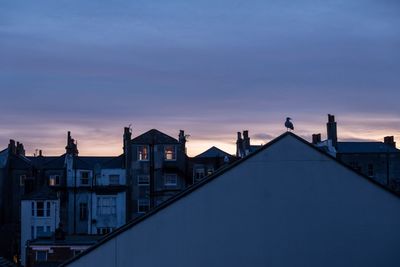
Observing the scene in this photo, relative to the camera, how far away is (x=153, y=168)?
229 feet

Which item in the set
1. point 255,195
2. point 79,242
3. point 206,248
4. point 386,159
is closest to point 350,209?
point 255,195

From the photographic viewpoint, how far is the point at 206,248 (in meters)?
21.5

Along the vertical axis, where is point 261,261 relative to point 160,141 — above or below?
below

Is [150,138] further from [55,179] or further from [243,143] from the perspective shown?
[243,143]

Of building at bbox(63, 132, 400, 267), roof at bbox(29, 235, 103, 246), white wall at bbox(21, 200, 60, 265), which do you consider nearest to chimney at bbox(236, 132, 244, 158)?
white wall at bbox(21, 200, 60, 265)

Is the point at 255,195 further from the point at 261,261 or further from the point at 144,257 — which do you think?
the point at 144,257

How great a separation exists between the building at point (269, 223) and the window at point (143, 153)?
48.9m

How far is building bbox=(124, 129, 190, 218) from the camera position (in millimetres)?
69938

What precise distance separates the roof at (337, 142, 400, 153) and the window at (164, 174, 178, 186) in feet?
78.9

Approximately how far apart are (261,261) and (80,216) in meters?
50.7

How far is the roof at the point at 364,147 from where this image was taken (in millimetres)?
84250

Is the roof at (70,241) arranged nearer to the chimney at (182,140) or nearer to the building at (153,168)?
the building at (153,168)

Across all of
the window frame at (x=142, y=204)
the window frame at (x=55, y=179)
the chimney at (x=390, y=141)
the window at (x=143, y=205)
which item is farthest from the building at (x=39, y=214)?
the chimney at (x=390, y=141)

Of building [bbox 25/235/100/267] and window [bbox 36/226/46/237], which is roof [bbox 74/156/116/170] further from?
building [bbox 25/235/100/267]
